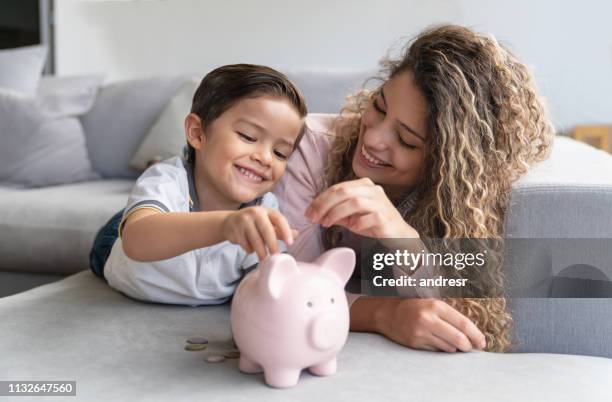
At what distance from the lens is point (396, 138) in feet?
3.77

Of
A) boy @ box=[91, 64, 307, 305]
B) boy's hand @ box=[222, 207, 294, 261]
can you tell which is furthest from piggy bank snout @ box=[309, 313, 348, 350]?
boy @ box=[91, 64, 307, 305]

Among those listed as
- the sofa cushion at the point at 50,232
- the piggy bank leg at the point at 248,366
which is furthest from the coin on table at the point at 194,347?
the sofa cushion at the point at 50,232

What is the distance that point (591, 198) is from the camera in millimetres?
1016

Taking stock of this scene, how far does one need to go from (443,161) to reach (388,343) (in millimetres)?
323

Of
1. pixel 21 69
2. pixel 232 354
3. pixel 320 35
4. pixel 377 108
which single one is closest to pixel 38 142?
pixel 21 69

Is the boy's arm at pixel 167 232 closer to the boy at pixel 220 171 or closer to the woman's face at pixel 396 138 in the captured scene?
the boy at pixel 220 171

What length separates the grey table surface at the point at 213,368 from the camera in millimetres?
809

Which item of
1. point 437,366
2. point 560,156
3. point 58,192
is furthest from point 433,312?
point 58,192

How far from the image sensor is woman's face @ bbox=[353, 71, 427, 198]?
114 centimetres

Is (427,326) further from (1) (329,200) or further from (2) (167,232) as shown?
(2) (167,232)

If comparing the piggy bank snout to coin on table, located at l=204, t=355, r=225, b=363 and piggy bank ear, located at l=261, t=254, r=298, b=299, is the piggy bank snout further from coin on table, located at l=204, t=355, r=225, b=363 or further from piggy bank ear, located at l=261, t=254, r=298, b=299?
coin on table, located at l=204, t=355, r=225, b=363

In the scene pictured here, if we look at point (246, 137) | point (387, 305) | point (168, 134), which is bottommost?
point (168, 134)

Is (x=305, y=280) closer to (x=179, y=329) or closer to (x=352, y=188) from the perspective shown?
(x=352, y=188)

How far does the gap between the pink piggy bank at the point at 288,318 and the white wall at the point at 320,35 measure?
166cm
